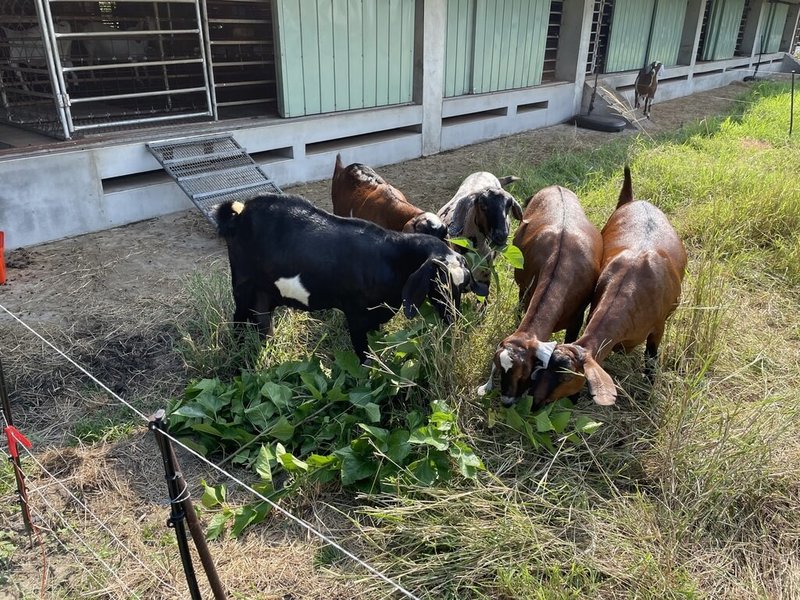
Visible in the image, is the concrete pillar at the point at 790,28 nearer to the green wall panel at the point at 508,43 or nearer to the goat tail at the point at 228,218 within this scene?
the green wall panel at the point at 508,43

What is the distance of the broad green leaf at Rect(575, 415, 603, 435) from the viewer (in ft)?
9.86

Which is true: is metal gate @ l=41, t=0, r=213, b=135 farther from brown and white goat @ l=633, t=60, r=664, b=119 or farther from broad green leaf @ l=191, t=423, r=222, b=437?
brown and white goat @ l=633, t=60, r=664, b=119

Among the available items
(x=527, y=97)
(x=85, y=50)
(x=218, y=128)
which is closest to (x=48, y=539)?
(x=218, y=128)

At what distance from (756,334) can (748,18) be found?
23323mm

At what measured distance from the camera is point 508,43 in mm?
11016

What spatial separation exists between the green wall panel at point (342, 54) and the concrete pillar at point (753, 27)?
19.2 meters

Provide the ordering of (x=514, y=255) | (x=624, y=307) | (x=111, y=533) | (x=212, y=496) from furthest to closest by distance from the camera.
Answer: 1. (x=514, y=255)
2. (x=624, y=307)
3. (x=212, y=496)
4. (x=111, y=533)

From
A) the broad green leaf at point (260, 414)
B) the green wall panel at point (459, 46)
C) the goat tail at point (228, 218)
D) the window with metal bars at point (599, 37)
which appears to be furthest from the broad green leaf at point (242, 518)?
the window with metal bars at point (599, 37)

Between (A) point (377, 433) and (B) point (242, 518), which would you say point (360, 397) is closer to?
(A) point (377, 433)

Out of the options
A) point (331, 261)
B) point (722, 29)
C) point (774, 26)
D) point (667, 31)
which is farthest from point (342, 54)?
point (774, 26)

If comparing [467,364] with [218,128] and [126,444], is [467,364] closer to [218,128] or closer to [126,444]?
[126,444]

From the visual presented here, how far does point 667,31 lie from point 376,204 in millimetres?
14433

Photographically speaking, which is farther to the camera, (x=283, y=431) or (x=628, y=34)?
(x=628, y=34)

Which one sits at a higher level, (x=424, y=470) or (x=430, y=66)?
(x=430, y=66)
